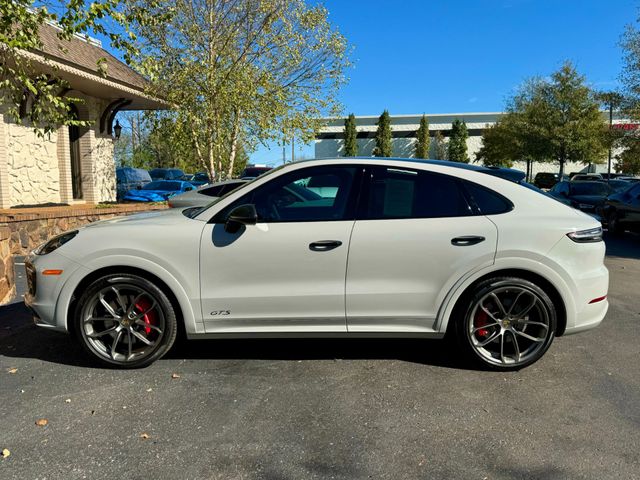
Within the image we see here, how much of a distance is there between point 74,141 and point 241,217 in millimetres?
13939

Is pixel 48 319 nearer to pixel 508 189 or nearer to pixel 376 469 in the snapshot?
pixel 376 469

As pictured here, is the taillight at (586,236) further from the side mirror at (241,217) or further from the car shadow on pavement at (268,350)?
the side mirror at (241,217)

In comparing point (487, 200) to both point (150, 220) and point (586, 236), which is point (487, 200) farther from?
point (150, 220)

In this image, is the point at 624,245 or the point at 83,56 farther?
the point at 83,56

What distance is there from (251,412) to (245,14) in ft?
37.7

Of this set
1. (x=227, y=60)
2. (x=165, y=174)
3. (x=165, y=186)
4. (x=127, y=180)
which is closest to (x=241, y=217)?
(x=227, y=60)

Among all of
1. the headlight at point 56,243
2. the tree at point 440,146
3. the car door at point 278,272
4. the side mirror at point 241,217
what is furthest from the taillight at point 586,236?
the tree at point 440,146

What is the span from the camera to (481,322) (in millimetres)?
3922

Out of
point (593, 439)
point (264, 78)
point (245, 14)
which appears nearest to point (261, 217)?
point (593, 439)

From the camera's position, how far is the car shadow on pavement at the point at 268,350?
4.24 meters

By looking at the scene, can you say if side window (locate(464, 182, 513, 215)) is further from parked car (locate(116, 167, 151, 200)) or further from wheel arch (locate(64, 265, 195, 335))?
parked car (locate(116, 167, 151, 200))

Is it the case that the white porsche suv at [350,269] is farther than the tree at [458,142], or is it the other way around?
the tree at [458,142]

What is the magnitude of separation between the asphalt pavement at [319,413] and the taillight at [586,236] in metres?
1.08

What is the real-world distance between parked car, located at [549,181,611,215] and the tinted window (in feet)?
42.1
